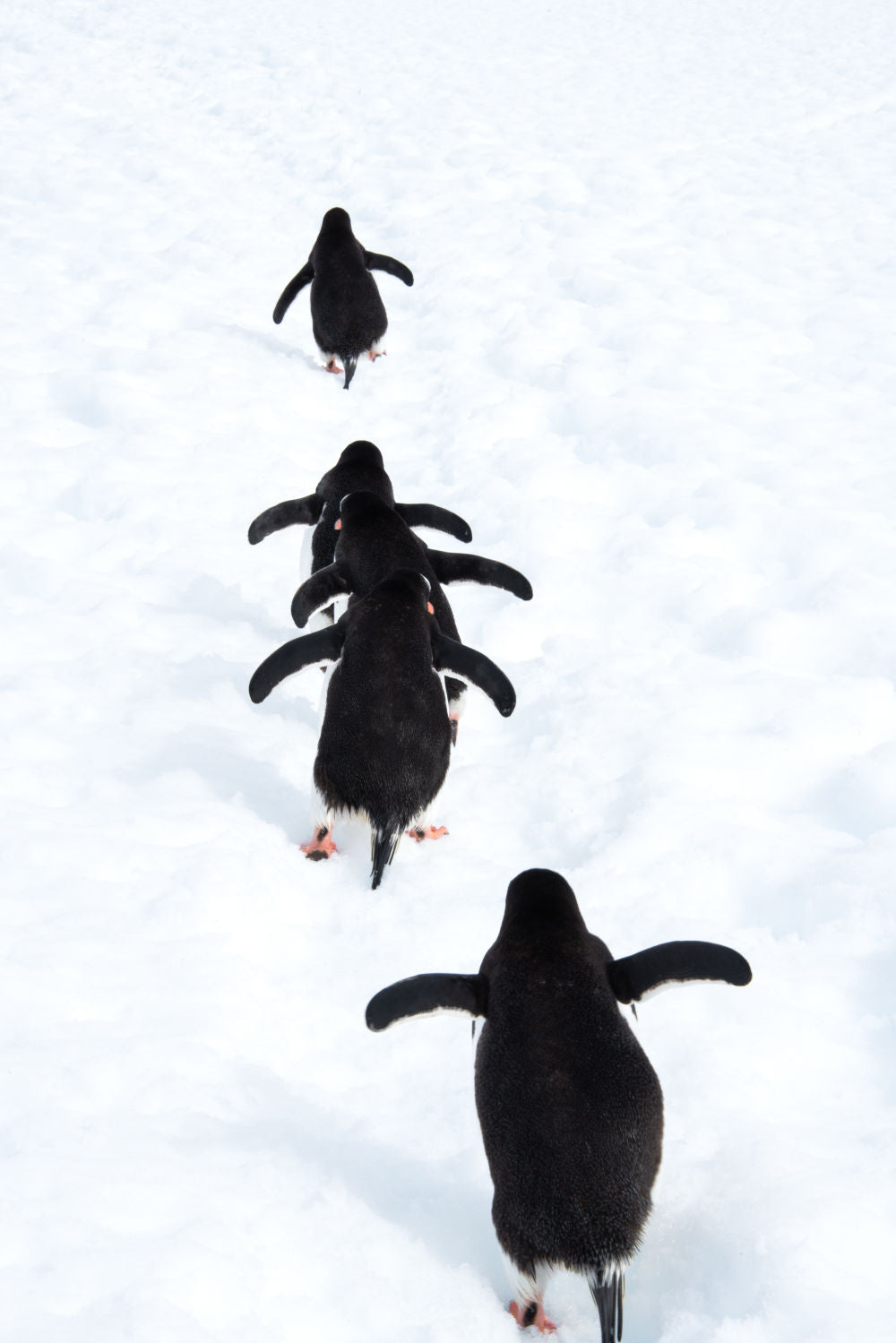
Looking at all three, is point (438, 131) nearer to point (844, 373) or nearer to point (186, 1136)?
point (844, 373)

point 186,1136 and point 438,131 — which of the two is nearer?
point 186,1136

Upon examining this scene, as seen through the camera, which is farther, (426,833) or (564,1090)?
(426,833)

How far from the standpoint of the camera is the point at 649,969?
2186 mm

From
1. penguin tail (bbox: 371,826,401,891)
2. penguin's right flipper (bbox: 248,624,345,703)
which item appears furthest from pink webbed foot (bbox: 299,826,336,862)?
penguin's right flipper (bbox: 248,624,345,703)

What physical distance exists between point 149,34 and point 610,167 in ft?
21.2

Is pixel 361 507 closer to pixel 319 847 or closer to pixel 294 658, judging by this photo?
pixel 294 658

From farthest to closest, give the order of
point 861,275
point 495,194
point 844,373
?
point 495,194, point 861,275, point 844,373

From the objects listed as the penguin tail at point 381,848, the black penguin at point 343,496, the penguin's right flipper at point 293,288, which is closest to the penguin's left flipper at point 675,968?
the penguin tail at point 381,848

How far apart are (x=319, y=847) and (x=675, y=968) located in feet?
4.00

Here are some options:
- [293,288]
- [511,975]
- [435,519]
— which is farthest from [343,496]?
[293,288]

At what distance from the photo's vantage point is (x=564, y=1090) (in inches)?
76.4

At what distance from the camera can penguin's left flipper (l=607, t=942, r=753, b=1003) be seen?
214cm

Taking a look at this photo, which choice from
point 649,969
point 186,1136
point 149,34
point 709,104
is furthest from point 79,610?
point 149,34

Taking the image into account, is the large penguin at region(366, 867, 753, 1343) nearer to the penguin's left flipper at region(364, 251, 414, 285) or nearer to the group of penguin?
the group of penguin
